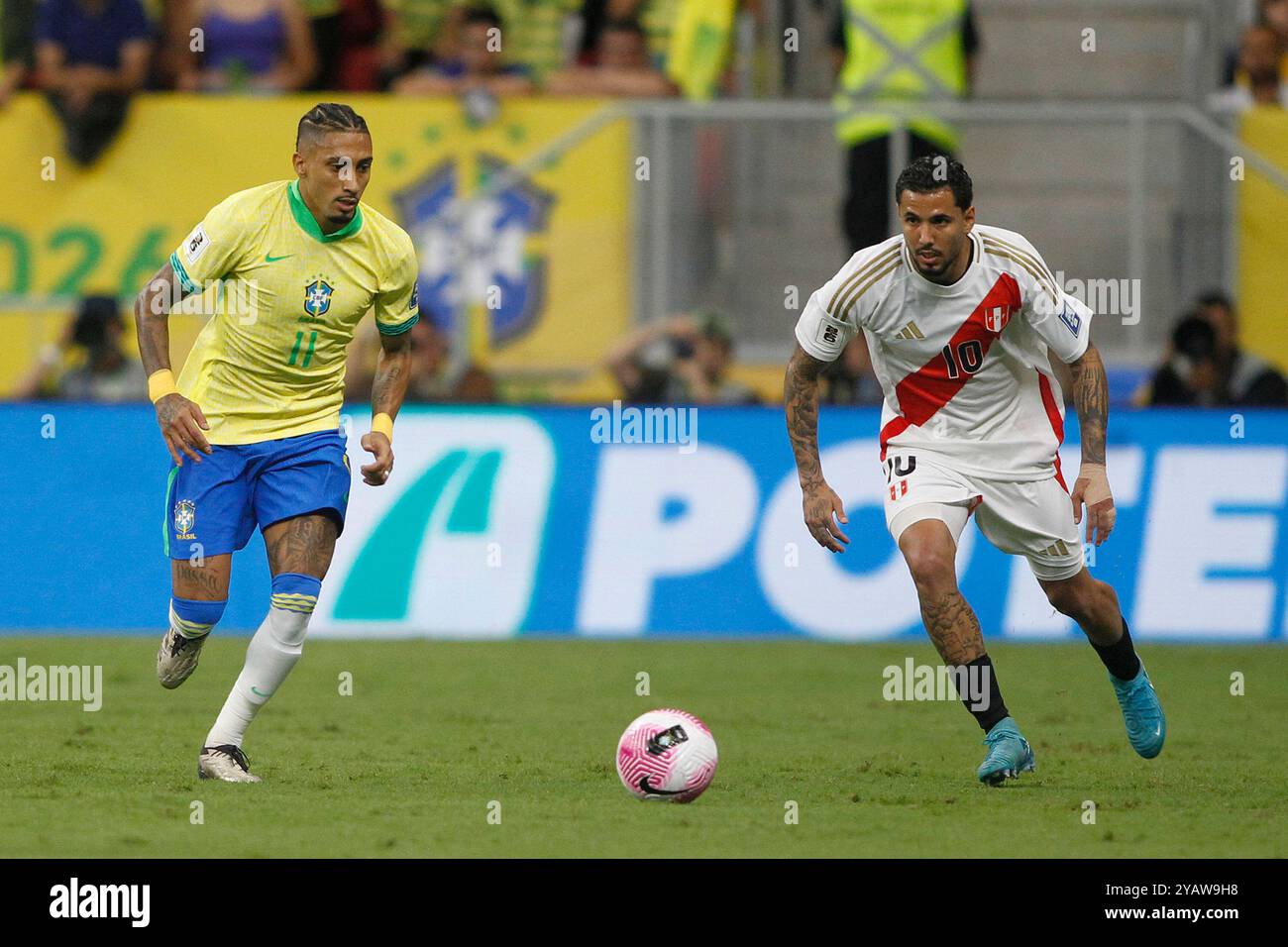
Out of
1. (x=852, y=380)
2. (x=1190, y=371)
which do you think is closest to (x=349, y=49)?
(x=852, y=380)

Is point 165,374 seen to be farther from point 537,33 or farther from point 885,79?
point 537,33

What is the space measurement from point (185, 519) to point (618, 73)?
8358 millimetres

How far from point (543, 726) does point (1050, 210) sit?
23.3ft

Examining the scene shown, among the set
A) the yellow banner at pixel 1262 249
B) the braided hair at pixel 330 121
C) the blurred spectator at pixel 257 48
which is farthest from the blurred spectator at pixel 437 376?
the braided hair at pixel 330 121

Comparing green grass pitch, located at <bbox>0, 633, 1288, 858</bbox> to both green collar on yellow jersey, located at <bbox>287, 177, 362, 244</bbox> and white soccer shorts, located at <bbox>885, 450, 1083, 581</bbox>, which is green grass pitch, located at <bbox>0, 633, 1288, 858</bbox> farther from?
green collar on yellow jersey, located at <bbox>287, 177, 362, 244</bbox>

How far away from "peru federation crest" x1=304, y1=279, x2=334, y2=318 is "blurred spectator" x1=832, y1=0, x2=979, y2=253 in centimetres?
698

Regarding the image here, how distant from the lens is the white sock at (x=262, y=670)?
795 centimetres

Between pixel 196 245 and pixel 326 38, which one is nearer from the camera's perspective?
pixel 196 245

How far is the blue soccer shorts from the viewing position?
8070 mm

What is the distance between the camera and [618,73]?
51.6 feet

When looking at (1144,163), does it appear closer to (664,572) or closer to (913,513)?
(664,572)

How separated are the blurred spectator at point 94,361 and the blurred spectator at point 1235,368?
6.93m

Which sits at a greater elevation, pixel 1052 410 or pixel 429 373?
pixel 429 373
